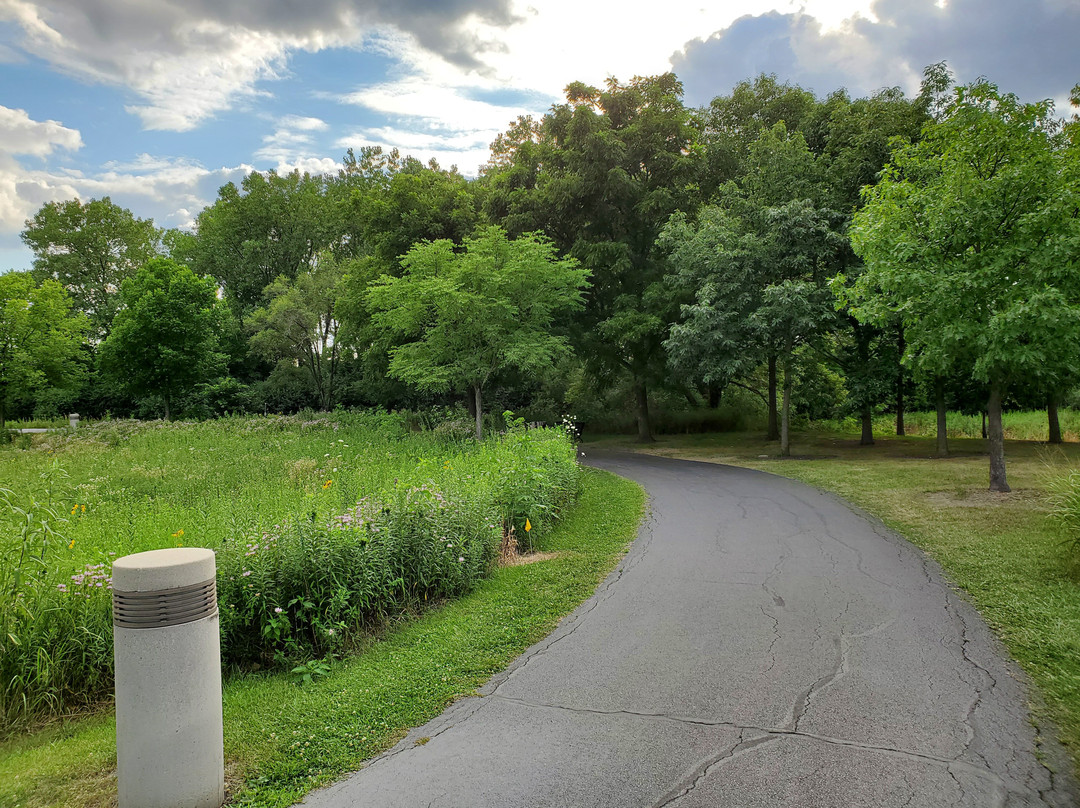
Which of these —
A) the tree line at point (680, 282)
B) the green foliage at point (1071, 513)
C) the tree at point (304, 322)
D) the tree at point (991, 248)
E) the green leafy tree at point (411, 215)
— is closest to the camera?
the green foliage at point (1071, 513)

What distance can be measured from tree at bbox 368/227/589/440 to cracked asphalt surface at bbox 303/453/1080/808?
11.1 metres

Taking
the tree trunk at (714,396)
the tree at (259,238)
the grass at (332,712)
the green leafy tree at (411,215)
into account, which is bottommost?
the grass at (332,712)

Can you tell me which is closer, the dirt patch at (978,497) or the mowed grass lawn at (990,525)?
the mowed grass lawn at (990,525)

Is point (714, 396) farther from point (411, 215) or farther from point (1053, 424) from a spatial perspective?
point (411, 215)

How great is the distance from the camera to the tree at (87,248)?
3872cm

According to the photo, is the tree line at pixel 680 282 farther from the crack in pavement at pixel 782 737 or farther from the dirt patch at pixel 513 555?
the crack in pavement at pixel 782 737

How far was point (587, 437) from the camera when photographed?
27766 mm

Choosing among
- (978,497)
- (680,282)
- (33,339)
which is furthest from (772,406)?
(33,339)

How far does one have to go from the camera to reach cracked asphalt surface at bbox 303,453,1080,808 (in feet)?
9.71

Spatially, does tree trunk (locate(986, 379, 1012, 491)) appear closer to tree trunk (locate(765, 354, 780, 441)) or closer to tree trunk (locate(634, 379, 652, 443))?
tree trunk (locate(765, 354, 780, 441))

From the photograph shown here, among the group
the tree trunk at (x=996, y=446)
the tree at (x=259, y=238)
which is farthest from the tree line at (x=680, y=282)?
the tree at (x=259, y=238)

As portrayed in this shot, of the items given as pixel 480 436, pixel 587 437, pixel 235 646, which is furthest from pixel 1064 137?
pixel 587 437

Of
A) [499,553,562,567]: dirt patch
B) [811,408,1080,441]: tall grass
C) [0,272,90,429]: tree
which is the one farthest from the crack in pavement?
[0,272,90,429]: tree

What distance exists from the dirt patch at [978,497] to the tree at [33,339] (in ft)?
105
